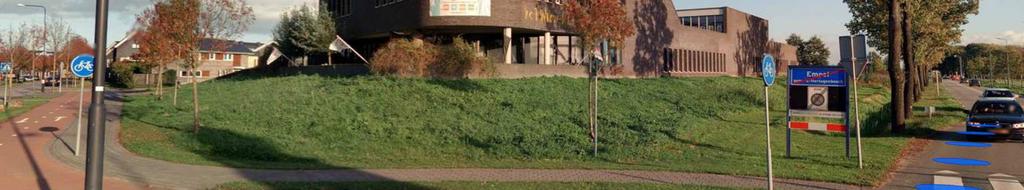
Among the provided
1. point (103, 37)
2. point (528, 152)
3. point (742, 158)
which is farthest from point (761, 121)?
point (103, 37)

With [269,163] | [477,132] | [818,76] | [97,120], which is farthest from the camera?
[477,132]

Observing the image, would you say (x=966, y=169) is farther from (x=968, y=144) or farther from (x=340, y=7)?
(x=340, y=7)

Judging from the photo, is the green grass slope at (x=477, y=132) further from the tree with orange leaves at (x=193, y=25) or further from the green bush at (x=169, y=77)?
the green bush at (x=169, y=77)

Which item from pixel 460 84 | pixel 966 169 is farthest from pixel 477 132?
pixel 966 169

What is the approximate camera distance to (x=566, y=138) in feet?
52.9

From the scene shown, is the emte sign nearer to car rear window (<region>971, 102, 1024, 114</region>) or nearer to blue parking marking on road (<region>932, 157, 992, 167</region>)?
blue parking marking on road (<region>932, 157, 992, 167</region>)

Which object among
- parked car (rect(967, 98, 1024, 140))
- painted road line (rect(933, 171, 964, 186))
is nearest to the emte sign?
painted road line (rect(933, 171, 964, 186))

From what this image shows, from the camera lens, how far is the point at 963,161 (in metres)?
13.3

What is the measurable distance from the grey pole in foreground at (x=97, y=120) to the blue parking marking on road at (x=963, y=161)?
1472 cm

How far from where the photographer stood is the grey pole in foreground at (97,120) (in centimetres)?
678

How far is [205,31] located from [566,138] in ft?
37.5

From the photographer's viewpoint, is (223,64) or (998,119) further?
(223,64)

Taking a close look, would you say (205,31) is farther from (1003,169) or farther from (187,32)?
(1003,169)

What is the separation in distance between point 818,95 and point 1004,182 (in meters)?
4.22
